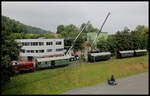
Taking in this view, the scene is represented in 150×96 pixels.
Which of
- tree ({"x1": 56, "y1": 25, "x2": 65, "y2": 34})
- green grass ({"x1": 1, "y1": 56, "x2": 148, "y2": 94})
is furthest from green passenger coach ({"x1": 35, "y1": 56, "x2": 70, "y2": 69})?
tree ({"x1": 56, "y1": 25, "x2": 65, "y2": 34})

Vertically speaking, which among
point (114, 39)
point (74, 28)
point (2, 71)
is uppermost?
point (74, 28)

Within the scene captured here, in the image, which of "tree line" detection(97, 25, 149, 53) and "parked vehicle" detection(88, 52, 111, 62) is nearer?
"parked vehicle" detection(88, 52, 111, 62)

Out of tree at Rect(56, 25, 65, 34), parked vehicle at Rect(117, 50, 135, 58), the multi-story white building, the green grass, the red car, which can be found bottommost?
the green grass

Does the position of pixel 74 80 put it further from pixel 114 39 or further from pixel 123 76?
pixel 114 39

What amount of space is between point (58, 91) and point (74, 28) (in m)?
74.8

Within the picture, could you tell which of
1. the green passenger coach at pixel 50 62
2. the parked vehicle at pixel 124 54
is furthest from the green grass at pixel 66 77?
the parked vehicle at pixel 124 54

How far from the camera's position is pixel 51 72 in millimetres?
28703

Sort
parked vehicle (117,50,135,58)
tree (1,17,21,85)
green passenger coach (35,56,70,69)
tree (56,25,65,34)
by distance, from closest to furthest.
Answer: tree (1,17,21,85) → green passenger coach (35,56,70,69) → parked vehicle (117,50,135,58) → tree (56,25,65,34)

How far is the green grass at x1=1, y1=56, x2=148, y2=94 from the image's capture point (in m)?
22.6

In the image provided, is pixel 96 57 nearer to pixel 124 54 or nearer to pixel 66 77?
pixel 124 54

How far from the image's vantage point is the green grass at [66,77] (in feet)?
74.1

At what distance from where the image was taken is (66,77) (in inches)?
1088

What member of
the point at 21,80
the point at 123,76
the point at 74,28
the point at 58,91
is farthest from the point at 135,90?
the point at 74,28

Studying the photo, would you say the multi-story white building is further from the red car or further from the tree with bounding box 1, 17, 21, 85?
the tree with bounding box 1, 17, 21, 85
